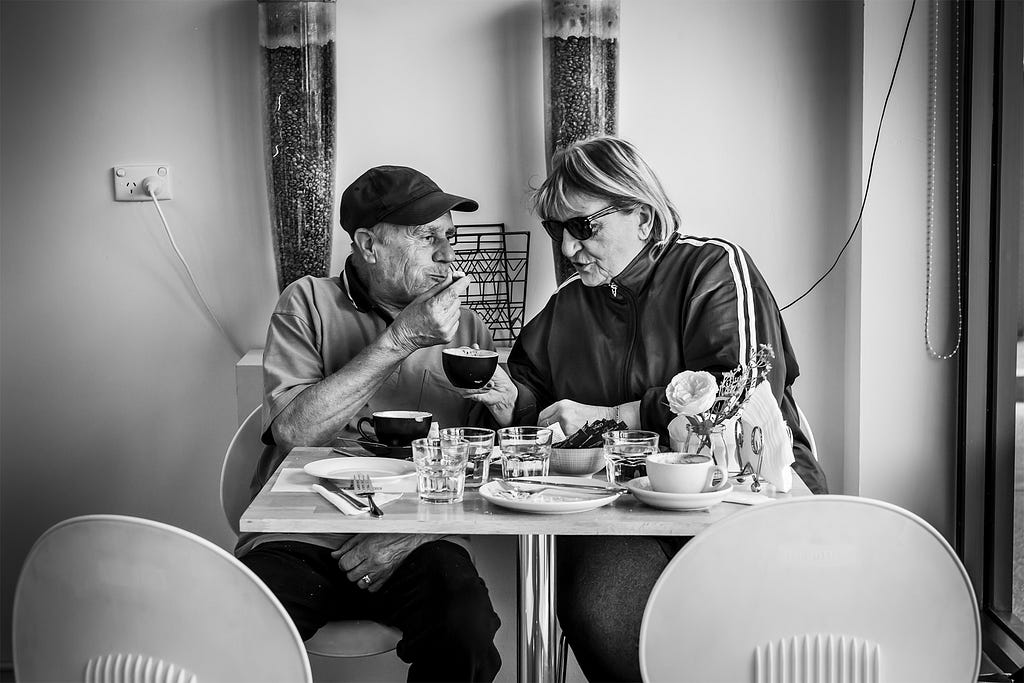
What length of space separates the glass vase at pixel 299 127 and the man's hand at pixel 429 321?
63 centimetres

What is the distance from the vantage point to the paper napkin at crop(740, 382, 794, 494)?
146cm

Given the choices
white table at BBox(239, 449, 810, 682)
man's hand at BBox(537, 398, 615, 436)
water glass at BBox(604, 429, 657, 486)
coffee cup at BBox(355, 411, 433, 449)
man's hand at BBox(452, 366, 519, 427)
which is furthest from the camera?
man's hand at BBox(452, 366, 519, 427)

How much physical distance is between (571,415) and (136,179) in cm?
139

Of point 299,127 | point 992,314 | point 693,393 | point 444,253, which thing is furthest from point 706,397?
point 299,127

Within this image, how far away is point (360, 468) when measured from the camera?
1576mm

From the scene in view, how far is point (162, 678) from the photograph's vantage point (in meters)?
1.17

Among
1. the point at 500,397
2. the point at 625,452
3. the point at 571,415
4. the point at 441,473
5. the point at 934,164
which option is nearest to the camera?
the point at 441,473

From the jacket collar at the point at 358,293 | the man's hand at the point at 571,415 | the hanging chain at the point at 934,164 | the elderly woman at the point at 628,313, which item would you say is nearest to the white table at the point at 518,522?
the elderly woman at the point at 628,313

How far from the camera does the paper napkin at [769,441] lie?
146 cm

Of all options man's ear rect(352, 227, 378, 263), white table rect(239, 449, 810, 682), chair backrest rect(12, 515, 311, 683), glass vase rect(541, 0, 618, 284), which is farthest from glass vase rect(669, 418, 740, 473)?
glass vase rect(541, 0, 618, 284)

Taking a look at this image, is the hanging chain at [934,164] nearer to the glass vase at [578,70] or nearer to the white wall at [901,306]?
the white wall at [901,306]

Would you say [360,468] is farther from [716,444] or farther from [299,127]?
[299,127]

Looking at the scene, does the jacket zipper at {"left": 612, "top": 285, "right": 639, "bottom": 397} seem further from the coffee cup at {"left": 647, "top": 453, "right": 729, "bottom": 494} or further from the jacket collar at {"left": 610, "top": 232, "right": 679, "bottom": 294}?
the coffee cup at {"left": 647, "top": 453, "right": 729, "bottom": 494}

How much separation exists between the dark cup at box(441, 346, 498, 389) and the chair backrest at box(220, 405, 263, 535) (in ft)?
1.95
